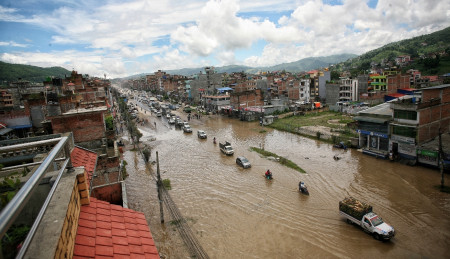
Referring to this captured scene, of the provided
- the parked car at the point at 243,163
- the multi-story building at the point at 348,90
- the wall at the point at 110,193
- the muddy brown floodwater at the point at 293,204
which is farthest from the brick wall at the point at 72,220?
the multi-story building at the point at 348,90

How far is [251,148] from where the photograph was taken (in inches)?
1212

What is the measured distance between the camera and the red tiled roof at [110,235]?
13.3 ft

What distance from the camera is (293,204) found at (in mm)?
17031

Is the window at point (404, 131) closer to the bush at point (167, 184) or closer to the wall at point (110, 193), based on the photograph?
the bush at point (167, 184)

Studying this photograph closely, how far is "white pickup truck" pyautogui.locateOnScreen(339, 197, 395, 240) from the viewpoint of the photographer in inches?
497

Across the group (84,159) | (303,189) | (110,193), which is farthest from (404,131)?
(84,159)

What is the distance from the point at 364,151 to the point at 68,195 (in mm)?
27996

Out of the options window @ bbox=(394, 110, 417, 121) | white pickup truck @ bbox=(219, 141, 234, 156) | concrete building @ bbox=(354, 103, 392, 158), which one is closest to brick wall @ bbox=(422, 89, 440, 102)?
window @ bbox=(394, 110, 417, 121)

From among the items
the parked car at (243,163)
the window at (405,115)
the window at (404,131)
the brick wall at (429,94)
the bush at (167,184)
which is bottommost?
the bush at (167,184)

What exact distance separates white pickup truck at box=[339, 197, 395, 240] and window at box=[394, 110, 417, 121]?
12.9 meters

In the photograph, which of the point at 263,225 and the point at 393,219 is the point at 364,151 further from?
the point at 263,225

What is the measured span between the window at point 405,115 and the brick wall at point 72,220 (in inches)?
1011

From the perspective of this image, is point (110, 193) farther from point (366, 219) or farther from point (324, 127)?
point (324, 127)

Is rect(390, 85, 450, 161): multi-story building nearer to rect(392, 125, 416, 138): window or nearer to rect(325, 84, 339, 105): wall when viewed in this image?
rect(392, 125, 416, 138): window
